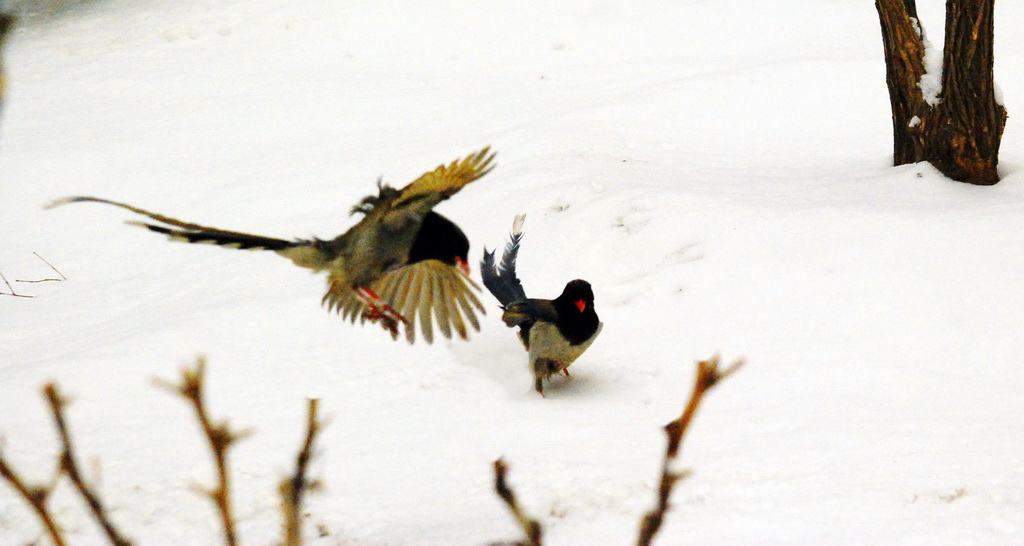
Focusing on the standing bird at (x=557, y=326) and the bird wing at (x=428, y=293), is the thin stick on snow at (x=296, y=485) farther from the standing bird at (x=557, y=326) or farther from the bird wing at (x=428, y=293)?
the standing bird at (x=557, y=326)

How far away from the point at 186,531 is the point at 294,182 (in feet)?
14.3

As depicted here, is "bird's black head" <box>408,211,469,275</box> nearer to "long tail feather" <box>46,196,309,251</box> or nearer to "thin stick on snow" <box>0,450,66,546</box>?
"long tail feather" <box>46,196,309,251</box>

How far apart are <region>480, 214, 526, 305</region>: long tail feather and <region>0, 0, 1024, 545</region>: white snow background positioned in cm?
33

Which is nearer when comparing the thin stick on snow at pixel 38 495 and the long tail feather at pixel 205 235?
the thin stick on snow at pixel 38 495

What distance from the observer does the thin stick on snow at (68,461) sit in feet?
2.36

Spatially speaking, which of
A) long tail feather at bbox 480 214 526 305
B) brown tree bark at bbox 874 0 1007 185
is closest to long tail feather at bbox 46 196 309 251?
long tail feather at bbox 480 214 526 305

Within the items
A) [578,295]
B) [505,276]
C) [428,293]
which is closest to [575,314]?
[578,295]

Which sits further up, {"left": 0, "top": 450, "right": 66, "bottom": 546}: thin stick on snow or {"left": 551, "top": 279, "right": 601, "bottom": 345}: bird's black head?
{"left": 0, "top": 450, "right": 66, "bottom": 546}: thin stick on snow

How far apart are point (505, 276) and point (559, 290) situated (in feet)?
1.72

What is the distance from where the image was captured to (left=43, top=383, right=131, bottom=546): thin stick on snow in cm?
72

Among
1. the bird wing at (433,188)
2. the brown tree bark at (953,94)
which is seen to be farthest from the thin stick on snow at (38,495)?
the brown tree bark at (953,94)

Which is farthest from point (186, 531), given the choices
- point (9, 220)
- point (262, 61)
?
point (262, 61)

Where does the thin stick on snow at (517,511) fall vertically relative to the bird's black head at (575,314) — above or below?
above

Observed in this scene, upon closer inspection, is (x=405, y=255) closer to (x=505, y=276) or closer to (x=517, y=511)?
(x=517, y=511)
